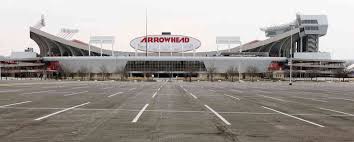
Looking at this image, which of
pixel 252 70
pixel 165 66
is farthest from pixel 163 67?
pixel 252 70

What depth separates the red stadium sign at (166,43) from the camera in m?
133

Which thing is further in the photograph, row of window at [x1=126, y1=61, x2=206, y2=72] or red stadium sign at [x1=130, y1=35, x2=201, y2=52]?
row of window at [x1=126, y1=61, x2=206, y2=72]

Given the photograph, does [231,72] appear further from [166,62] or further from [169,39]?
[166,62]

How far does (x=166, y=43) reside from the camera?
5251 inches

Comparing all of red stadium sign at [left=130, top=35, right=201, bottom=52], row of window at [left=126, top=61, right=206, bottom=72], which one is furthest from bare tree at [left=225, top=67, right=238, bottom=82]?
red stadium sign at [left=130, top=35, right=201, bottom=52]

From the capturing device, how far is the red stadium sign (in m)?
133

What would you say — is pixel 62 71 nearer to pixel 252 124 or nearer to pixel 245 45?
pixel 245 45

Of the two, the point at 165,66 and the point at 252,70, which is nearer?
the point at 252,70

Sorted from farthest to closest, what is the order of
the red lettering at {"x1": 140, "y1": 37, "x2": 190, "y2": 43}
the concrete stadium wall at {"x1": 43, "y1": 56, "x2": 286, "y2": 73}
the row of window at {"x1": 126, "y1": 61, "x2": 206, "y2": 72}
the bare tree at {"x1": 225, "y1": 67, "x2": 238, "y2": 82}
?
1. the row of window at {"x1": 126, "y1": 61, "x2": 206, "y2": 72}
2. the concrete stadium wall at {"x1": 43, "y1": 56, "x2": 286, "y2": 73}
3. the red lettering at {"x1": 140, "y1": 37, "x2": 190, "y2": 43}
4. the bare tree at {"x1": 225, "y1": 67, "x2": 238, "y2": 82}

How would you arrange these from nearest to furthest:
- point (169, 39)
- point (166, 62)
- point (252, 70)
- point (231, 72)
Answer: point (231, 72)
point (252, 70)
point (169, 39)
point (166, 62)

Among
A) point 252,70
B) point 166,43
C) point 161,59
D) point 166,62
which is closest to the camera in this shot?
point 252,70

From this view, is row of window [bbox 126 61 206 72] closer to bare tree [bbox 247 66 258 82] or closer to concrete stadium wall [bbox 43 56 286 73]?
concrete stadium wall [bbox 43 56 286 73]

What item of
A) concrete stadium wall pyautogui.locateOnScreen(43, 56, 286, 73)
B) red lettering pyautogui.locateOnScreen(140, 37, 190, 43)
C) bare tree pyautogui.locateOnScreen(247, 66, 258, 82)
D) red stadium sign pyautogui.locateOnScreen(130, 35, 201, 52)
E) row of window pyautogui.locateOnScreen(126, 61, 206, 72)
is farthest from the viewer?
row of window pyautogui.locateOnScreen(126, 61, 206, 72)

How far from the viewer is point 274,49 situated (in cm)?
16550
